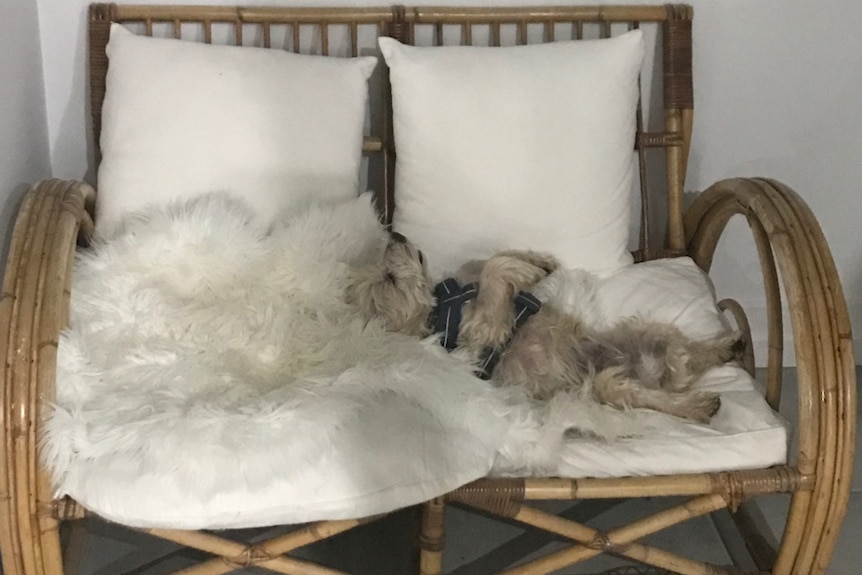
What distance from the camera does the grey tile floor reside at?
1540 millimetres

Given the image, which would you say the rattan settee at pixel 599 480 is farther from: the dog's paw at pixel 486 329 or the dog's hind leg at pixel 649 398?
the dog's paw at pixel 486 329

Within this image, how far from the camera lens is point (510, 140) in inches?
62.7

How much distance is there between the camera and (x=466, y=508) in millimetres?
1709

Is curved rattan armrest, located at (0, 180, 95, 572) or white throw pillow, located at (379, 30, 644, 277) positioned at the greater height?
white throw pillow, located at (379, 30, 644, 277)

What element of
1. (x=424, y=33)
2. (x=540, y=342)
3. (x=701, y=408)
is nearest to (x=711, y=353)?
(x=701, y=408)

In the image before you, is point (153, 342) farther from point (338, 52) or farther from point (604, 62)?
point (604, 62)

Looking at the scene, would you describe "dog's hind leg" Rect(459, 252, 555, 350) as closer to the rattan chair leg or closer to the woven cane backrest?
the rattan chair leg

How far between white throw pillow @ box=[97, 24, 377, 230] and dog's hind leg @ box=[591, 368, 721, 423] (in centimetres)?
60

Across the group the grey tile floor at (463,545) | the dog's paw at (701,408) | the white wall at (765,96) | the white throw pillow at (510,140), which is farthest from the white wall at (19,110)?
the dog's paw at (701,408)

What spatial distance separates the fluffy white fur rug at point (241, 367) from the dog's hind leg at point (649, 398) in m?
0.08

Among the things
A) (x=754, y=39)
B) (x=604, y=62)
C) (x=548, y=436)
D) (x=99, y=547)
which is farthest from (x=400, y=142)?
(x=99, y=547)

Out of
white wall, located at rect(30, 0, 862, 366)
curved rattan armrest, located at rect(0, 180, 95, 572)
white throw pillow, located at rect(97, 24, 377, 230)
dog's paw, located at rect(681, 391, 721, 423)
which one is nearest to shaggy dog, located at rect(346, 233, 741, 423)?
dog's paw, located at rect(681, 391, 721, 423)

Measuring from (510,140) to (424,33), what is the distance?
358mm

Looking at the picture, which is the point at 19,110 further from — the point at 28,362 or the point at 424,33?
the point at 424,33
